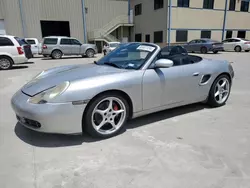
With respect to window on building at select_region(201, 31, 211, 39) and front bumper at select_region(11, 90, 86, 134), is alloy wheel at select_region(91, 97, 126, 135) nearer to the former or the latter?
front bumper at select_region(11, 90, 86, 134)

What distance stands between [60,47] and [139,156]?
50.9ft

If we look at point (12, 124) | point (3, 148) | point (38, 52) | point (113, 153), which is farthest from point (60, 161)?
point (38, 52)

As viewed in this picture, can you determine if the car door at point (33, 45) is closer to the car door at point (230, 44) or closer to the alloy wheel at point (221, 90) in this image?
the alloy wheel at point (221, 90)

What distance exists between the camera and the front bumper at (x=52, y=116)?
258 centimetres

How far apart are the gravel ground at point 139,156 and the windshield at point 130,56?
1.00 metres

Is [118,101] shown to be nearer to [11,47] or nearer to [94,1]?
[11,47]

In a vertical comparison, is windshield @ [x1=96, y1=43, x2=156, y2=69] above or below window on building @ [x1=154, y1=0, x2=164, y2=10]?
below

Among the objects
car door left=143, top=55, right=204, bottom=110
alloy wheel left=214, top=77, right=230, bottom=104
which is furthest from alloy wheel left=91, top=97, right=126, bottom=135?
alloy wheel left=214, top=77, right=230, bottom=104

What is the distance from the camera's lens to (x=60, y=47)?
53.9 feet

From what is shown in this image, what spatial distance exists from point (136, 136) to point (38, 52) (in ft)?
57.3

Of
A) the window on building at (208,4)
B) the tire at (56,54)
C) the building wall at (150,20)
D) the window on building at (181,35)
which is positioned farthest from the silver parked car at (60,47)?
the window on building at (208,4)

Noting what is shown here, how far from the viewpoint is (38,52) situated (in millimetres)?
18109

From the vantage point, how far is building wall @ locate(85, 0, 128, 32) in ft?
86.0

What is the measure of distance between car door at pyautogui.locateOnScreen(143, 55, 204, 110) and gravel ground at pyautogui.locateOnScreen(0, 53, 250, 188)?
0.38 metres
